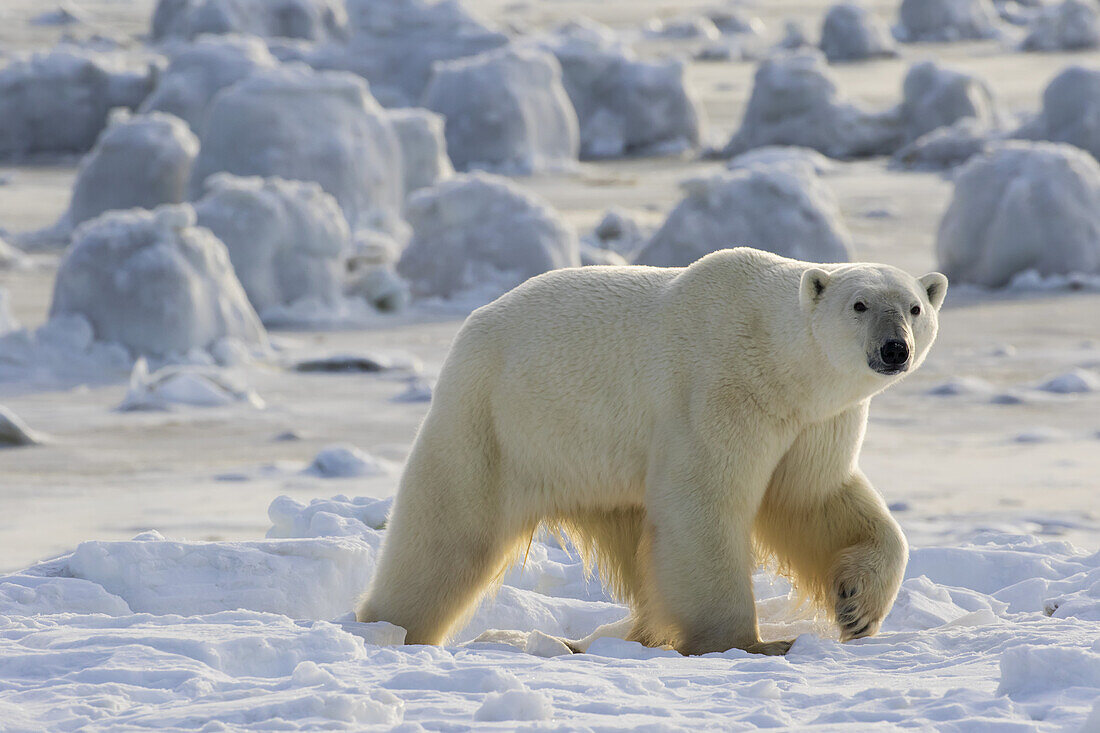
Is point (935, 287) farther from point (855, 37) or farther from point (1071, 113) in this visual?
point (855, 37)

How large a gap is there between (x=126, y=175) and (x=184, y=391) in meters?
7.88

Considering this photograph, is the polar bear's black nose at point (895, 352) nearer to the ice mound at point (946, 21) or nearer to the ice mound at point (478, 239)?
the ice mound at point (478, 239)

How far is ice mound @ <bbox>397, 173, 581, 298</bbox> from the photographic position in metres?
13.8

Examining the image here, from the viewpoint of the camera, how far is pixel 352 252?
583 inches

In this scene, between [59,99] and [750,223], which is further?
[59,99]

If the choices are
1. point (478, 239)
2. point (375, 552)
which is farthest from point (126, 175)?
point (375, 552)

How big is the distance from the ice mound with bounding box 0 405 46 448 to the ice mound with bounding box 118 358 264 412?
0.92 m

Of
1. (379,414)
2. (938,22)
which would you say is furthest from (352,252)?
(938,22)

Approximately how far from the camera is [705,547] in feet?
13.4

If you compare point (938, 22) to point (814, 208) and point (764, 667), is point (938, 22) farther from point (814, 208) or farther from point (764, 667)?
point (764, 667)

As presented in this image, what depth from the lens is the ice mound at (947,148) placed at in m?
22.1

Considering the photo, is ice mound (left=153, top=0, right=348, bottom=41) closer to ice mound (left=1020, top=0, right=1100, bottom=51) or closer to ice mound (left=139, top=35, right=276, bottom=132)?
ice mound (left=139, top=35, right=276, bottom=132)

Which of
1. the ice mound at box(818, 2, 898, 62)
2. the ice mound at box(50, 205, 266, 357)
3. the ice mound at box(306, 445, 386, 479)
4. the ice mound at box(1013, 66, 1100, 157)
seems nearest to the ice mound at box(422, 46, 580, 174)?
the ice mound at box(1013, 66, 1100, 157)

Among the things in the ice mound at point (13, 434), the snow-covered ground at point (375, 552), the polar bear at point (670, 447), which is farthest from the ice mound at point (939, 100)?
the polar bear at point (670, 447)
